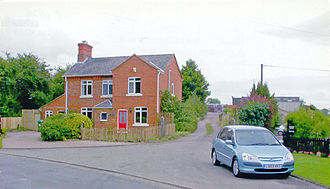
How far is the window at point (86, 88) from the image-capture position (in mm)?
33275

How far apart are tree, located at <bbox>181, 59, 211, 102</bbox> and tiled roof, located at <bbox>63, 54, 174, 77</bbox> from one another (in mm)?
25874

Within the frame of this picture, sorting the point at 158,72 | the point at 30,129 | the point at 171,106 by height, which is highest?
the point at 158,72

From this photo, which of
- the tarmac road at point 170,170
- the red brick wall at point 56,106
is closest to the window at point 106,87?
the red brick wall at point 56,106

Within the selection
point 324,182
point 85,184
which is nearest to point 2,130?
point 85,184

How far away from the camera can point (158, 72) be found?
28.5m

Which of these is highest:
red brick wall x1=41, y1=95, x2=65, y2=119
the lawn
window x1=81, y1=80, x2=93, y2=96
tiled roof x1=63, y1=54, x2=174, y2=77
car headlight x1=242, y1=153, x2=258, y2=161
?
tiled roof x1=63, y1=54, x2=174, y2=77

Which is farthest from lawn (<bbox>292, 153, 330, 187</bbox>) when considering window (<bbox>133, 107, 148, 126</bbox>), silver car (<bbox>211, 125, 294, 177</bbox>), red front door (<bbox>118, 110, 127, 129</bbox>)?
red front door (<bbox>118, 110, 127, 129</bbox>)

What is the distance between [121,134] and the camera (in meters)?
23.4

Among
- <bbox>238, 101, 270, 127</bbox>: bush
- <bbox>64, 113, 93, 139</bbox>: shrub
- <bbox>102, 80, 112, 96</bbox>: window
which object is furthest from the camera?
<bbox>102, 80, 112, 96</bbox>: window

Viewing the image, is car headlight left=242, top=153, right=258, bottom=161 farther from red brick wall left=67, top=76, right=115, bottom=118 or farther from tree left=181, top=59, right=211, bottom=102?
tree left=181, top=59, right=211, bottom=102

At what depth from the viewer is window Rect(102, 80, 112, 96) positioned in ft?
106

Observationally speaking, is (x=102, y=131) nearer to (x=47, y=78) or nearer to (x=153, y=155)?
(x=153, y=155)

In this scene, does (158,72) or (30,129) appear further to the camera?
(30,129)

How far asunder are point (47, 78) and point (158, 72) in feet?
61.0
